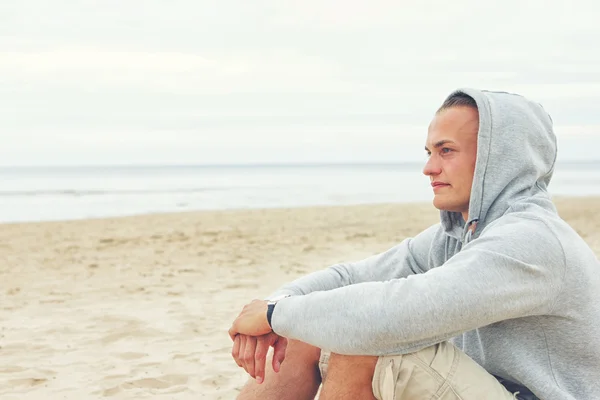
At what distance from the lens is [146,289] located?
6.83 meters

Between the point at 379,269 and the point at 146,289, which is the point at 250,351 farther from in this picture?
the point at 146,289

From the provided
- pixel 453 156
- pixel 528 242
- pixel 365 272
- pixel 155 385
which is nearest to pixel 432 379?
pixel 528 242

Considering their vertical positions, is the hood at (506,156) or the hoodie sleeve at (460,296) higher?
the hood at (506,156)

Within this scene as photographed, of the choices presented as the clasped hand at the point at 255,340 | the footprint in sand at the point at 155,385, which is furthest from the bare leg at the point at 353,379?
the footprint in sand at the point at 155,385

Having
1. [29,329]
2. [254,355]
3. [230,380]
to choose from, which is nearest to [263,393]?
[254,355]

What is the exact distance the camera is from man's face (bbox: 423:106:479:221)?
230cm

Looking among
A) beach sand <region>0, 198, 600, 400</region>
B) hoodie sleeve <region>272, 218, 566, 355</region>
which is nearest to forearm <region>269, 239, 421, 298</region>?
hoodie sleeve <region>272, 218, 566, 355</region>

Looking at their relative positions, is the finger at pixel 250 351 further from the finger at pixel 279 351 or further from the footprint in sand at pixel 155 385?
the footprint in sand at pixel 155 385

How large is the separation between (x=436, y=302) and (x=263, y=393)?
937 millimetres

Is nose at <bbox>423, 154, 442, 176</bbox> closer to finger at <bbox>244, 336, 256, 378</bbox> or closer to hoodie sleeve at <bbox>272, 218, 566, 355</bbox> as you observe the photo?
hoodie sleeve at <bbox>272, 218, 566, 355</bbox>

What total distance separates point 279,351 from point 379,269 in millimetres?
648

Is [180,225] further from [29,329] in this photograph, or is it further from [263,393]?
[263,393]

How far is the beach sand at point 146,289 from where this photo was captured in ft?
13.5

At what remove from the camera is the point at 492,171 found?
2.19m
